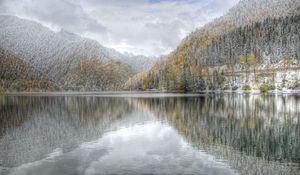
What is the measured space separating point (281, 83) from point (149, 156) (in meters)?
165

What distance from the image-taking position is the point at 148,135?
4462 cm

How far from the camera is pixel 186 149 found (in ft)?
111

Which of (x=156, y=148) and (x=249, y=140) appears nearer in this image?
(x=156, y=148)

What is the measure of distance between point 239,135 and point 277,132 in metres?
5.86

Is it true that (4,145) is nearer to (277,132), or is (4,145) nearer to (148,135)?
(148,135)

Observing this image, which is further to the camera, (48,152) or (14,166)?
(48,152)

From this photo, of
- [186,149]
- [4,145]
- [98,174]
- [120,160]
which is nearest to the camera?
[98,174]

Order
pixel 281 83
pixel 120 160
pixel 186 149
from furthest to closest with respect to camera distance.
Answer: pixel 281 83 < pixel 186 149 < pixel 120 160

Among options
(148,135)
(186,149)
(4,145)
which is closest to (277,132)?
(186,149)

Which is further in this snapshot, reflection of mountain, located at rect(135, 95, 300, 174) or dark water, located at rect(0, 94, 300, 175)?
reflection of mountain, located at rect(135, 95, 300, 174)

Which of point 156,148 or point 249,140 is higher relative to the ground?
point 249,140

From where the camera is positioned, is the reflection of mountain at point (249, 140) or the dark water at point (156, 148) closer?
the dark water at point (156, 148)

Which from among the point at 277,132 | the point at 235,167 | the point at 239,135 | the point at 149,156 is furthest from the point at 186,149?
the point at 277,132

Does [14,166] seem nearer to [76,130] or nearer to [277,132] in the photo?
[76,130]
